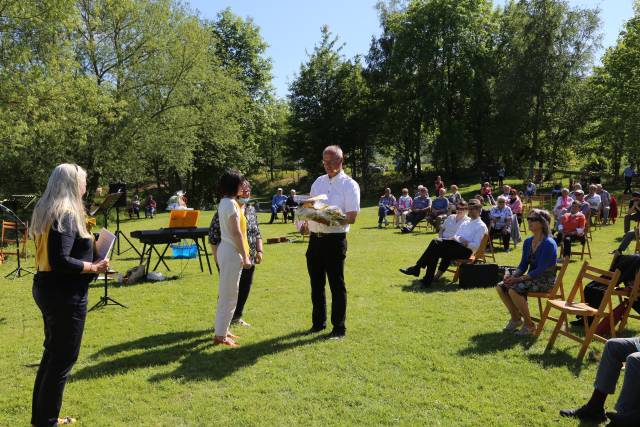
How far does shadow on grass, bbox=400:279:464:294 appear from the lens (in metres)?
7.81

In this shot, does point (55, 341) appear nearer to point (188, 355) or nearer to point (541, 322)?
point (188, 355)

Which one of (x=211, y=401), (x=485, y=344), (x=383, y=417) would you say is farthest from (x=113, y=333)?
(x=485, y=344)

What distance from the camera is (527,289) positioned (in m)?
5.64

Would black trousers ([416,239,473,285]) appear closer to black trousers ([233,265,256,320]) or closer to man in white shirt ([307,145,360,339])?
man in white shirt ([307,145,360,339])

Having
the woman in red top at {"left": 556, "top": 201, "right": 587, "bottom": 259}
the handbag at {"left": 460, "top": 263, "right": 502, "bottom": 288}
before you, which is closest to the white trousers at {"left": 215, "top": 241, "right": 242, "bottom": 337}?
the handbag at {"left": 460, "top": 263, "right": 502, "bottom": 288}

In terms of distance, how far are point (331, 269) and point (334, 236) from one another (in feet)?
1.25

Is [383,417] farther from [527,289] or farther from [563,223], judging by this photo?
[563,223]

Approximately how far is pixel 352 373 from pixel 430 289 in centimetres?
378

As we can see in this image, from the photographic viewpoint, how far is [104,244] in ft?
12.0

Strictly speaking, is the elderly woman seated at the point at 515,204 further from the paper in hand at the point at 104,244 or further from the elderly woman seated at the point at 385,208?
the paper in hand at the point at 104,244

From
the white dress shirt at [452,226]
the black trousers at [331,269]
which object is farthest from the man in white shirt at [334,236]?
the white dress shirt at [452,226]

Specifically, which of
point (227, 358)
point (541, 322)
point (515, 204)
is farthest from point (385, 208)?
point (227, 358)

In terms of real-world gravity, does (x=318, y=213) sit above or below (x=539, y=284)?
above

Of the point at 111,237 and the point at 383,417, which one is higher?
the point at 111,237
